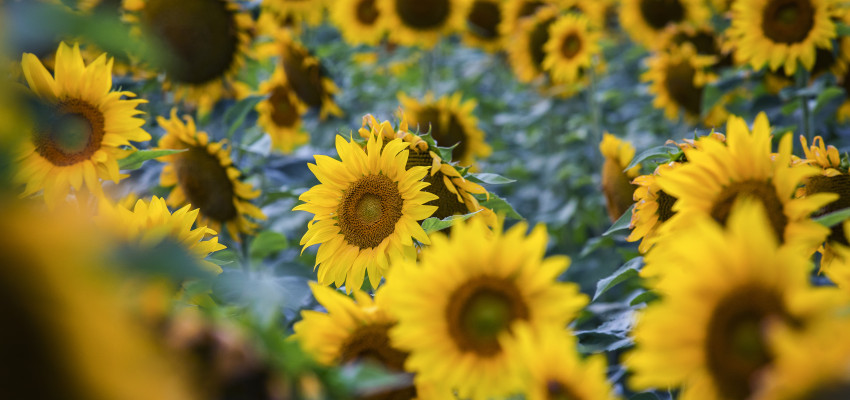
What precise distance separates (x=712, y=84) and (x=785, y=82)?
262 millimetres

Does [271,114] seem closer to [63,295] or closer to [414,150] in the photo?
[414,150]

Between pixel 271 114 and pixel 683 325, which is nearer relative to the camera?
pixel 683 325

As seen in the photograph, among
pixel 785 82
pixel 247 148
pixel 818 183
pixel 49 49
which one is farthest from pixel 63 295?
pixel 785 82

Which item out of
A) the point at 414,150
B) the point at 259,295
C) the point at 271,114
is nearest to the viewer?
the point at 259,295

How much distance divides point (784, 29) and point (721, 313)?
149 centimetres

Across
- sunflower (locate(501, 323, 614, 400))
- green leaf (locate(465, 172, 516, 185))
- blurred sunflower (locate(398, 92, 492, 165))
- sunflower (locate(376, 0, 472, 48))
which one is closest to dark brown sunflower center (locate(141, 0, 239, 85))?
blurred sunflower (locate(398, 92, 492, 165))

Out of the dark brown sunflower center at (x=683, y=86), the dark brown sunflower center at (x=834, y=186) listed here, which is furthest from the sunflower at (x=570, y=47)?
the dark brown sunflower center at (x=834, y=186)

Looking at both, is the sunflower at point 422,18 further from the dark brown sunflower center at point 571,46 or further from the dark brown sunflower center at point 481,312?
the dark brown sunflower center at point 481,312

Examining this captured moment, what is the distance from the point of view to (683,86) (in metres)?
2.30

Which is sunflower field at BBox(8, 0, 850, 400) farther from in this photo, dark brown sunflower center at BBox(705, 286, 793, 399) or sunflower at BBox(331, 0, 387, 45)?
sunflower at BBox(331, 0, 387, 45)

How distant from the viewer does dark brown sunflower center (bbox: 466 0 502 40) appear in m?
3.04

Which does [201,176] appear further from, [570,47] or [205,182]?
[570,47]

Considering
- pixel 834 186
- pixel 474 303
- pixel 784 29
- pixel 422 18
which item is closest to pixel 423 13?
pixel 422 18

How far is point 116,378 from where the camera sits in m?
0.36
